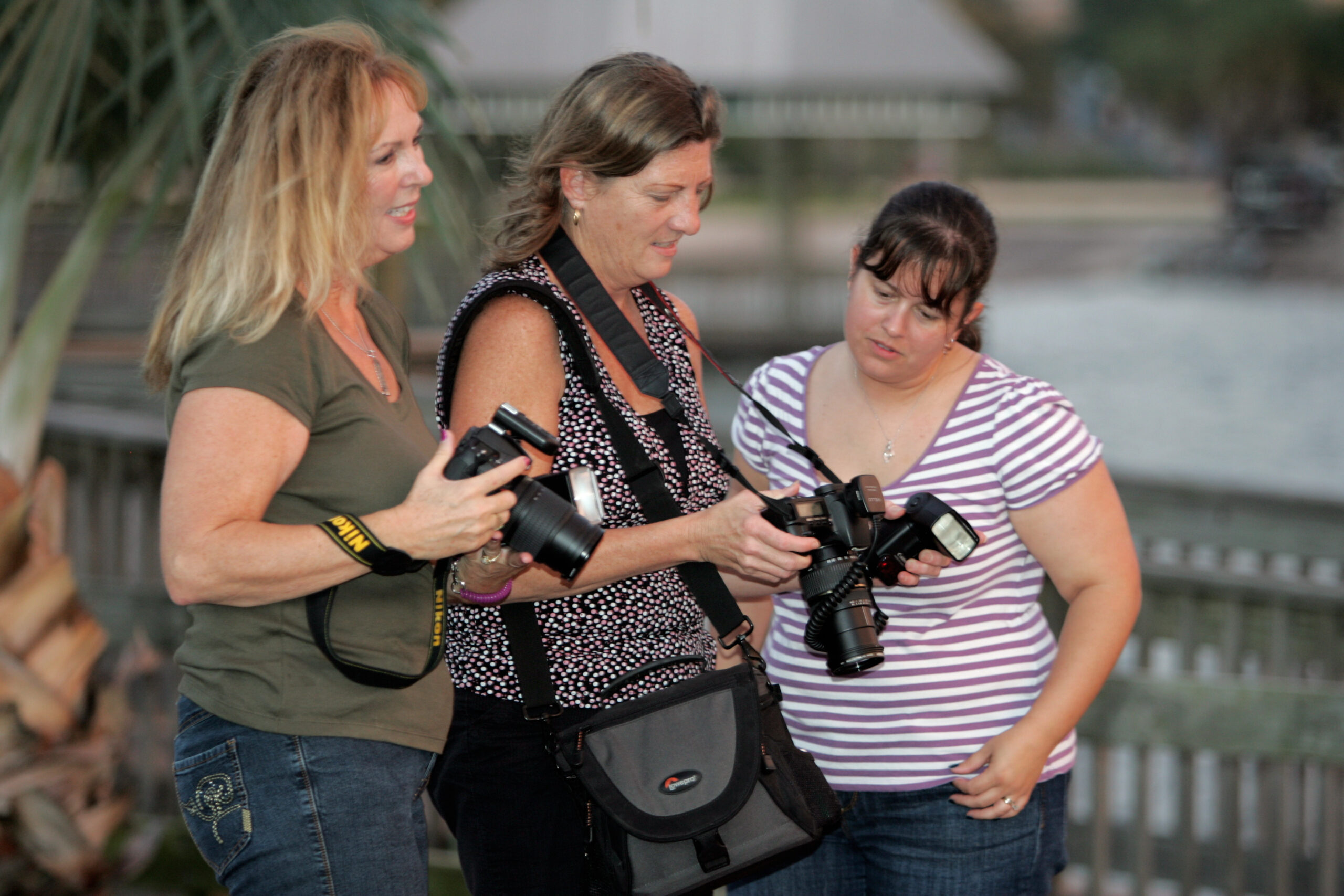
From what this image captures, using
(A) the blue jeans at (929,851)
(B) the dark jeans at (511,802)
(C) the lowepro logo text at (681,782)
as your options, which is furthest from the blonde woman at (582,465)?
(A) the blue jeans at (929,851)

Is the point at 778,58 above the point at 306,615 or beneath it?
beneath

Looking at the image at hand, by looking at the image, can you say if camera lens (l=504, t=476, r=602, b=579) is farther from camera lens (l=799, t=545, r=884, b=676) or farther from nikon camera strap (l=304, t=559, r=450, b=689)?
camera lens (l=799, t=545, r=884, b=676)

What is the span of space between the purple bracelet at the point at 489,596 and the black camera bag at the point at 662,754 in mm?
32

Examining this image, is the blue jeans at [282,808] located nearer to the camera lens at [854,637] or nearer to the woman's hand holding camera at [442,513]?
the woman's hand holding camera at [442,513]

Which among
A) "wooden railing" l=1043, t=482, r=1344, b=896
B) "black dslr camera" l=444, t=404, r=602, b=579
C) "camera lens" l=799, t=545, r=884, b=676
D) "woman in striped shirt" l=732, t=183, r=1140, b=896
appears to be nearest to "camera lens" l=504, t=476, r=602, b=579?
"black dslr camera" l=444, t=404, r=602, b=579

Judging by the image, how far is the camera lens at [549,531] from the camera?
1.54m

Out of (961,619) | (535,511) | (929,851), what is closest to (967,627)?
(961,619)

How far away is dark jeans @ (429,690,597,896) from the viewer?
1.79m

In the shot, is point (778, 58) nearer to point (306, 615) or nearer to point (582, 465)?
point (582, 465)

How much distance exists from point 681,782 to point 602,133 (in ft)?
3.03

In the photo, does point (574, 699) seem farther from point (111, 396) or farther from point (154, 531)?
point (111, 396)

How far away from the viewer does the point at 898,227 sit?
1907 millimetres

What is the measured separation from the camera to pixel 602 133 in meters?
1.83

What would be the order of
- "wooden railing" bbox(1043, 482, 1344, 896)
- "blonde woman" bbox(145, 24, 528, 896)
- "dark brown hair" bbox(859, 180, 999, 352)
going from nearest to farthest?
"blonde woman" bbox(145, 24, 528, 896) < "dark brown hair" bbox(859, 180, 999, 352) < "wooden railing" bbox(1043, 482, 1344, 896)
